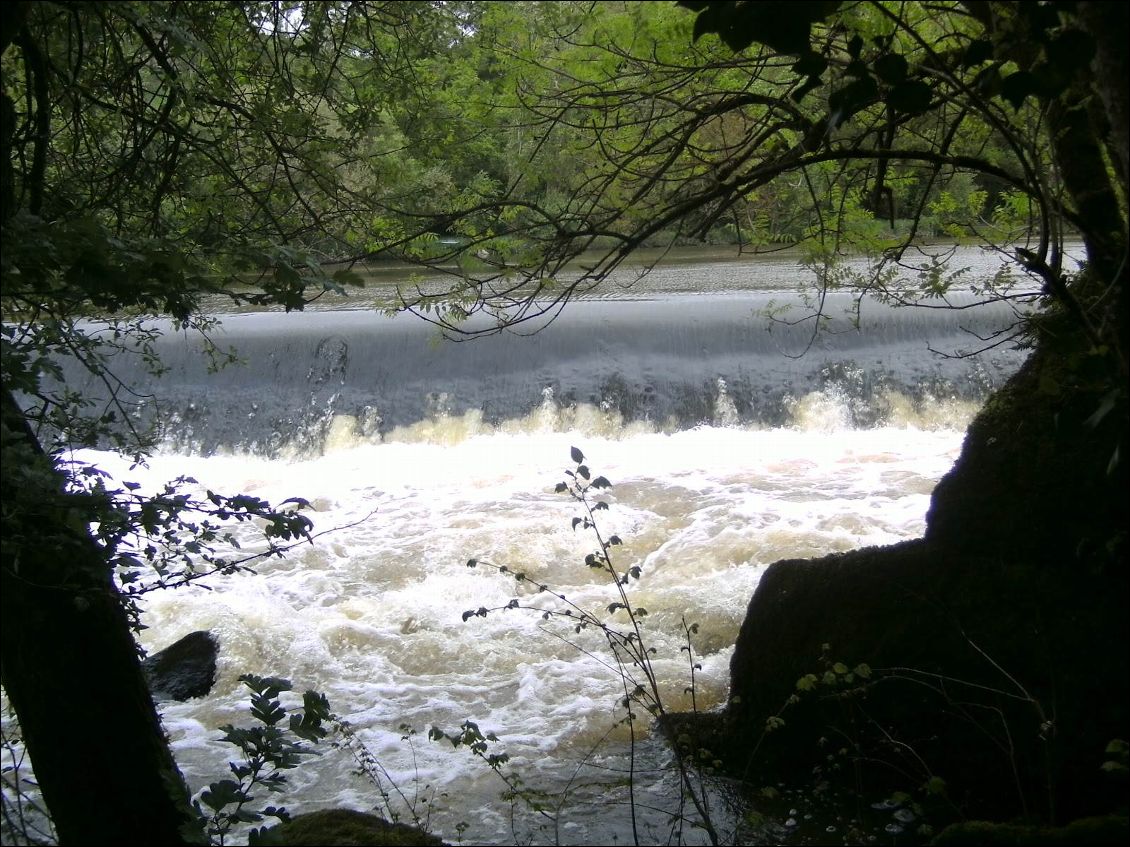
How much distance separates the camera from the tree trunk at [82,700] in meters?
2.50

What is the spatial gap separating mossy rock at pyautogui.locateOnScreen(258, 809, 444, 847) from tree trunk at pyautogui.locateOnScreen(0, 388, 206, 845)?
68cm

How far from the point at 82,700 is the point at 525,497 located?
6452 mm

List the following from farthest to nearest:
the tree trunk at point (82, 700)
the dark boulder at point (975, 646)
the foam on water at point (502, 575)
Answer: the foam on water at point (502, 575) → the dark boulder at point (975, 646) → the tree trunk at point (82, 700)

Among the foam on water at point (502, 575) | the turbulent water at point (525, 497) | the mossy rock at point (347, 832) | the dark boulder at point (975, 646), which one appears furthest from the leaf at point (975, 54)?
the mossy rock at point (347, 832)

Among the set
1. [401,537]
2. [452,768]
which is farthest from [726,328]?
[452,768]

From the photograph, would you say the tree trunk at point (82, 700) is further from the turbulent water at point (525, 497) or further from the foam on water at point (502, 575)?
the turbulent water at point (525, 497)

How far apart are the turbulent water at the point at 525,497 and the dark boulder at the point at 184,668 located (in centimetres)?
12

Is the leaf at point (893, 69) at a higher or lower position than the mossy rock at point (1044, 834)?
higher

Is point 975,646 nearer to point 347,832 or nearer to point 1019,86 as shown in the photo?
point 347,832

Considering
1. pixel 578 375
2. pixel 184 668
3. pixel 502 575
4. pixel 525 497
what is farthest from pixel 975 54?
pixel 578 375

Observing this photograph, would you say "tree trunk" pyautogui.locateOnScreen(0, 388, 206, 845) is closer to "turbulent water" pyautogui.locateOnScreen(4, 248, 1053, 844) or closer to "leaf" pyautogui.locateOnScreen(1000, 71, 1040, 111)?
"turbulent water" pyautogui.locateOnScreen(4, 248, 1053, 844)

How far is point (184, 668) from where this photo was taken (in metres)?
6.03

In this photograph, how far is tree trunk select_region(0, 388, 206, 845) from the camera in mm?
2500

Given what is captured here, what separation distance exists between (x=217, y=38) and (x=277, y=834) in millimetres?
3345
